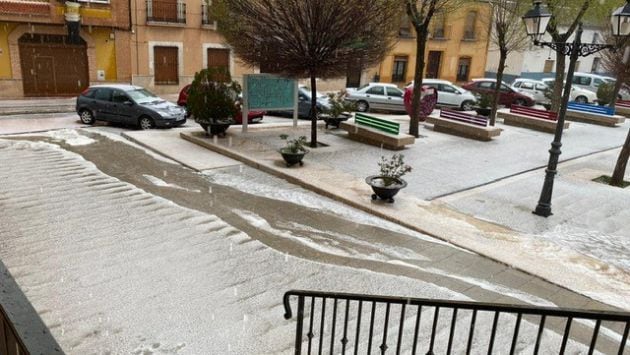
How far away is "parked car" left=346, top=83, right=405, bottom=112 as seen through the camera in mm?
21641

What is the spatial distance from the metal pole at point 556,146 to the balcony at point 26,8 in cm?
2041

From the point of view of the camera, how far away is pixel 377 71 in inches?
1256

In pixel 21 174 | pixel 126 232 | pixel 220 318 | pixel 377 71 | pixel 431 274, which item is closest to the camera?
pixel 220 318

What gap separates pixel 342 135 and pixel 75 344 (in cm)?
1108

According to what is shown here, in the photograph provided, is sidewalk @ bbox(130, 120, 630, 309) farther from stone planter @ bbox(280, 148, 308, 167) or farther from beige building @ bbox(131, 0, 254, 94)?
beige building @ bbox(131, 0, 254, 94)

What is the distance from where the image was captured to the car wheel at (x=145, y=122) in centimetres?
1517

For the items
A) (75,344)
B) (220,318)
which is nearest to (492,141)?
(220,318)

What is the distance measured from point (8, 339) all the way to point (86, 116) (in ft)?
51.0

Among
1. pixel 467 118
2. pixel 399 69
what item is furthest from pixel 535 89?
pixel 467 118

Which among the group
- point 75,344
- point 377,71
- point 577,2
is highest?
point 577,2

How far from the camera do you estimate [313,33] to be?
11.3m

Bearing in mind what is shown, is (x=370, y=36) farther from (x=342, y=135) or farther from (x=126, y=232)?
(x=126, y=232)

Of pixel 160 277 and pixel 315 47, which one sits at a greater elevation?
pixel 315 47

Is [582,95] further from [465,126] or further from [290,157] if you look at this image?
[290,157]
